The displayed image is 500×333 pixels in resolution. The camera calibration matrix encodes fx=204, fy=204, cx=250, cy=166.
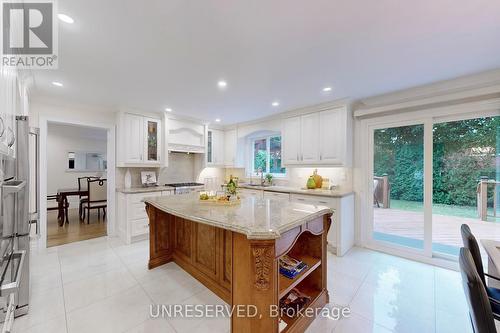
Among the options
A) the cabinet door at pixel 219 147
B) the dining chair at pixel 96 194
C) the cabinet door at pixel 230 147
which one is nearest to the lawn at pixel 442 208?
the cabinet door at pixel 230 147

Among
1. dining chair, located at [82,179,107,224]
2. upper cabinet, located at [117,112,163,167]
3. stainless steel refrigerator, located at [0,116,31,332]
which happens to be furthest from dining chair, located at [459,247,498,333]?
dining chair, located at [82,179,107,224]

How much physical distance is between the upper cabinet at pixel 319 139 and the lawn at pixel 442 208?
3.16ft

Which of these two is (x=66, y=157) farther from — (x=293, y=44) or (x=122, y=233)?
(x=293, y=44)

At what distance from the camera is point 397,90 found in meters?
2.93

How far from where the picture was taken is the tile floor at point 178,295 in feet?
5.67

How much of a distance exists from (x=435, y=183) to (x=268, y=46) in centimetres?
298

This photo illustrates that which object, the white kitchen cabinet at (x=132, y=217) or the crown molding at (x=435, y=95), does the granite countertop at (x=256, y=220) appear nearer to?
the white kitchen cabinet at (x=132, y=217)

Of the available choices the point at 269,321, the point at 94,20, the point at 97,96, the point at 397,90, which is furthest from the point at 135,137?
the point at 397,90

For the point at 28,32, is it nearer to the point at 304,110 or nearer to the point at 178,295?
the point at 178,295

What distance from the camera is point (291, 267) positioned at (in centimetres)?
169

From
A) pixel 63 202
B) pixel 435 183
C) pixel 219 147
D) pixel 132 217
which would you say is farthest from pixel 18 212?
pixel 435 183

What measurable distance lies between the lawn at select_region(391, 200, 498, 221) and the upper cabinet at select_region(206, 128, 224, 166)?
12.3 feet

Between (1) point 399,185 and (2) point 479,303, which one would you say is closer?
(2) point 479,303

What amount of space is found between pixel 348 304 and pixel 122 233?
12.3 feet
